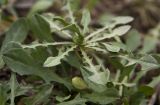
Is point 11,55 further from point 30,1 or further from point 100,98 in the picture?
point 30,1

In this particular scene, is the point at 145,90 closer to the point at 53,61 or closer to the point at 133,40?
the point at 53,61

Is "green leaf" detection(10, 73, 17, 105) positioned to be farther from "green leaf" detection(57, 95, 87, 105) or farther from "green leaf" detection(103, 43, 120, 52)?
"green leaf" detection(103, 43, 120, 52)

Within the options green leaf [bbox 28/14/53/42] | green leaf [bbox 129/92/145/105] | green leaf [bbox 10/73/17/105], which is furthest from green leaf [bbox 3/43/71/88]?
green leaf [bbox 129/92/145/105]

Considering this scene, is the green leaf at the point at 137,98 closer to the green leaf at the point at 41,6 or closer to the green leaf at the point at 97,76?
the green leaf at the point at 97,76

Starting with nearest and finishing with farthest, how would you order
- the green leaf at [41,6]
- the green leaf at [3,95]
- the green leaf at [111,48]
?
the green leaf at [3,95] → the green leaf at [111,48] → the green leaf at [41,6]

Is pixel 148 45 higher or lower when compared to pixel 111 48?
lower

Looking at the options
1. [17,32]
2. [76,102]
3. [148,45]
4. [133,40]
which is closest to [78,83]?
[76,102]

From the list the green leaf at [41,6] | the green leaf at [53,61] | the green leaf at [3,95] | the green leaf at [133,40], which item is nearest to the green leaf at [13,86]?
the green leaf at [3,95]

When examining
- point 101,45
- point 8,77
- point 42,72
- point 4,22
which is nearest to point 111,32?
point 101,45
